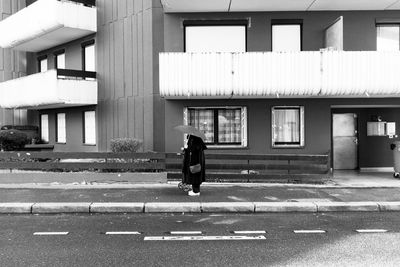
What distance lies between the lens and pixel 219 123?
548 inches

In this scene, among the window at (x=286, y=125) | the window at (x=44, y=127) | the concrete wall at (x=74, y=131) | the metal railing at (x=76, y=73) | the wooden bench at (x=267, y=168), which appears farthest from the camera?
the window at (x=44, y=127)

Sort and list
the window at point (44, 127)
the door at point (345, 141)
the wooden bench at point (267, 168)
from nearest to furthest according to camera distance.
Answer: the wooden bench at point (267, 168), the door at point (345, 141), the window at point (44, 127)

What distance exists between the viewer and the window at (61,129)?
748 inches

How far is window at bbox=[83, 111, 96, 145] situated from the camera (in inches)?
685

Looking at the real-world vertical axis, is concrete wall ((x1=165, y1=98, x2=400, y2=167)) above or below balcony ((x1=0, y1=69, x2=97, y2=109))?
below

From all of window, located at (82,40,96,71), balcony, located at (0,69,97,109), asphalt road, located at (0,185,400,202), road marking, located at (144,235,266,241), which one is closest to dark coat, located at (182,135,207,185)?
asphalt road, located at (0,185,400,202)

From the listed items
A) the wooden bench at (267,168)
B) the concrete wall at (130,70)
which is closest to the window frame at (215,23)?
the concrete wall at (130,70)

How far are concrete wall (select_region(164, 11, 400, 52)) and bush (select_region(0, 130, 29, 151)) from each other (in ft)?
24.1

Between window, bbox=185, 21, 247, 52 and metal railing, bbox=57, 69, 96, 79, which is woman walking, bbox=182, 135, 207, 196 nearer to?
window, bbox=185, 21, 247, 52

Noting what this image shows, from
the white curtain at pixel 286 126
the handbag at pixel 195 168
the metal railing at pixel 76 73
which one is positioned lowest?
the handbag at pixel 195 168

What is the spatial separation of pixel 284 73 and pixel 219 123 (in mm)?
2922

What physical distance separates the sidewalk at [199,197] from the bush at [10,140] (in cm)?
439

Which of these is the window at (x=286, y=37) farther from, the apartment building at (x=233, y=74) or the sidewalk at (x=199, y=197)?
the sidewalk at (x=199, y=197)

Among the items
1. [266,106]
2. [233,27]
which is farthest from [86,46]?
[266,106]
